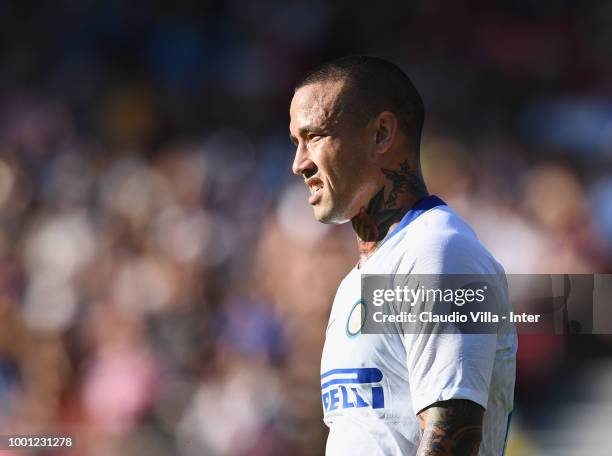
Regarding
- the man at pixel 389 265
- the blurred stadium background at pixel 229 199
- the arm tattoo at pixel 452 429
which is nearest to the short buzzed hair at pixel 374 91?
the man at pixel 389 265

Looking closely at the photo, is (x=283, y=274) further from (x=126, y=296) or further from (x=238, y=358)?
(x=126, y=296)

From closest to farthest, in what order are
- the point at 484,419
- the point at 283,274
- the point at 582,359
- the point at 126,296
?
the point at 484,419, the point at 582,359, the point at 283,274, the point at 126,296

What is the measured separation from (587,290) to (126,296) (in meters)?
2.98

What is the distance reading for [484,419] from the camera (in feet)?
6.41

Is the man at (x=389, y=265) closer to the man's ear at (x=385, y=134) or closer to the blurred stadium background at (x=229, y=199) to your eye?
the man's ear at (x=385, y=134)

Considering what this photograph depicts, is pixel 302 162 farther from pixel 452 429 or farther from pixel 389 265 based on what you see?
pixel 452 429

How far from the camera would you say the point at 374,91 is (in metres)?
2.23

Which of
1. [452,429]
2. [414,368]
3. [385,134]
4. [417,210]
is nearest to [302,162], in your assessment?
[385,134]

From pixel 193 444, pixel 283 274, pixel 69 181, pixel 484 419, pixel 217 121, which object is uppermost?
pixel 217 121

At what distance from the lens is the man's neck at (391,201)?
2207mm

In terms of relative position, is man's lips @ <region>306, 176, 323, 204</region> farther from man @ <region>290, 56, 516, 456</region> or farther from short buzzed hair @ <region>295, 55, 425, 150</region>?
short buzzed hair @ <region>295, 55, 425, 150</region>

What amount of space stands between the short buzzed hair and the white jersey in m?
0.23

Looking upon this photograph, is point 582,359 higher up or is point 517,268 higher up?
point 517,268

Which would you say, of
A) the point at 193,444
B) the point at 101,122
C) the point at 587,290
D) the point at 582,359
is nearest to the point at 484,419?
the point at 587,290
